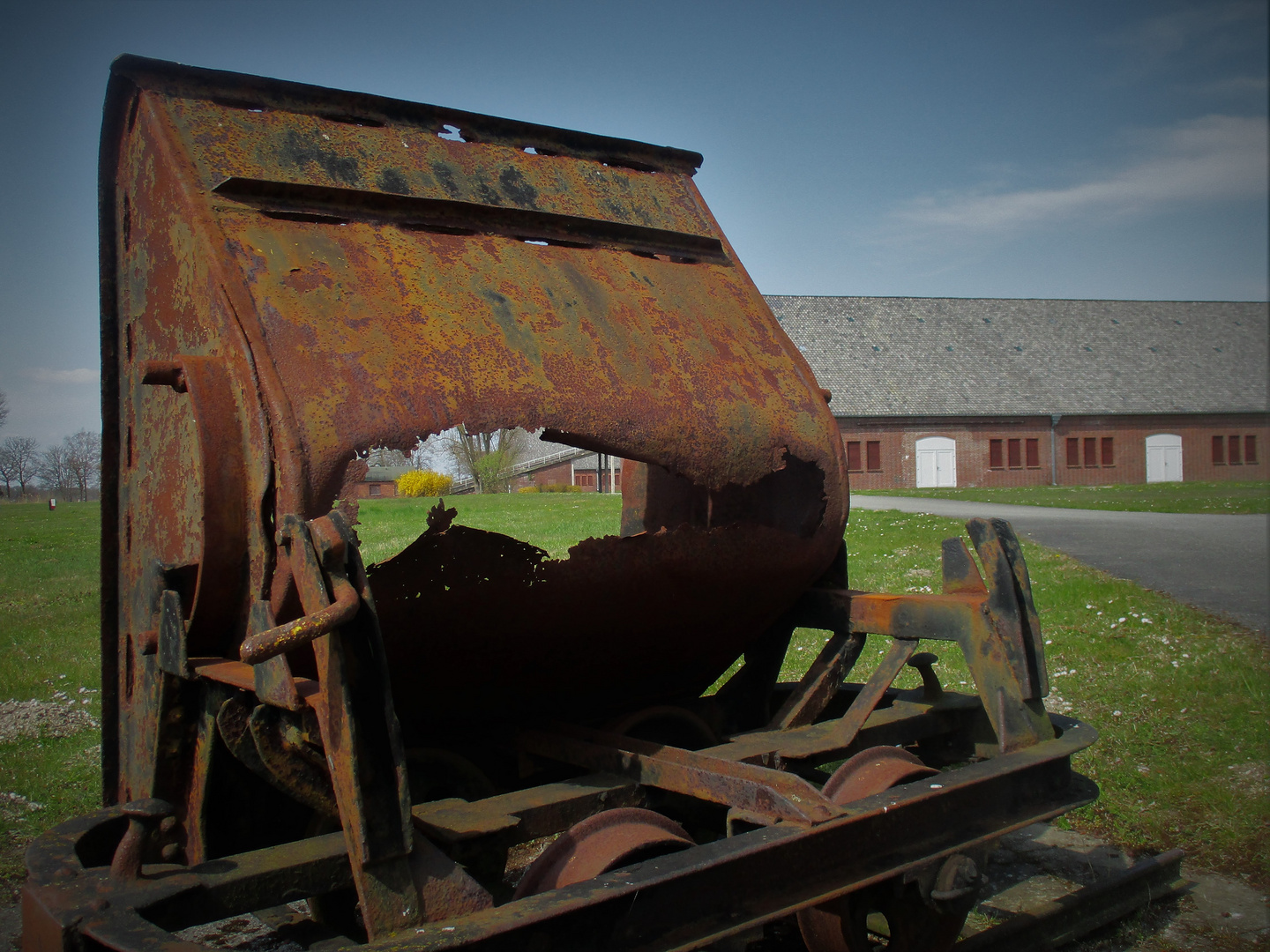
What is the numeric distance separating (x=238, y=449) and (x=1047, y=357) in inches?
1755

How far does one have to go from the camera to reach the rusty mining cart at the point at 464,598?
1909 millimetres

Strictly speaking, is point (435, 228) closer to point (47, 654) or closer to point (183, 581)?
point (183, 581)

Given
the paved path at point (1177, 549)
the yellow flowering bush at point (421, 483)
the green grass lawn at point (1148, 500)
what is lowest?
the paved path at point (1177, 549)

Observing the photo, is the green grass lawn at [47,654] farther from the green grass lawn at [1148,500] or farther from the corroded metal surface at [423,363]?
the green grass lawn at [1148,500]

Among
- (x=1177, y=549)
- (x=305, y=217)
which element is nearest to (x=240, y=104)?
(x=305, y=217)

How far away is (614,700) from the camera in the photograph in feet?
11.4

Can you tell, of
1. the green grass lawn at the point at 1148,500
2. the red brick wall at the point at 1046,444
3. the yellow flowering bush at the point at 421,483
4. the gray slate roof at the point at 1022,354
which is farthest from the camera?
the gray slate roof at the point at 1022,354

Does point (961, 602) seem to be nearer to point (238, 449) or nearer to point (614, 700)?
point (614, 700)

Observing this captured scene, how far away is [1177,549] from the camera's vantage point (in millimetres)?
12953

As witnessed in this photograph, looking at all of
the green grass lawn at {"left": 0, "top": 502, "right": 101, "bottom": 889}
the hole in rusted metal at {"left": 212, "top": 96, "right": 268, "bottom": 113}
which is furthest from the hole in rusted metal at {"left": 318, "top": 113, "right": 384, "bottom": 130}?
the green grass lawn at {"left": 0, "top": 502, "right": 101, "bottom": 889}

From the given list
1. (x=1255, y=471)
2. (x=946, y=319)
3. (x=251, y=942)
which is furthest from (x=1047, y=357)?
(x=251, y=942)

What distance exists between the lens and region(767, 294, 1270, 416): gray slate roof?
4019 centimetres

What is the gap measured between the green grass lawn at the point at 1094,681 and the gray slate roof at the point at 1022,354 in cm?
2996

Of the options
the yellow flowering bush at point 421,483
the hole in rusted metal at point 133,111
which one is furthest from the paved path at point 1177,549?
the yellow flowering bush at point 421,483
